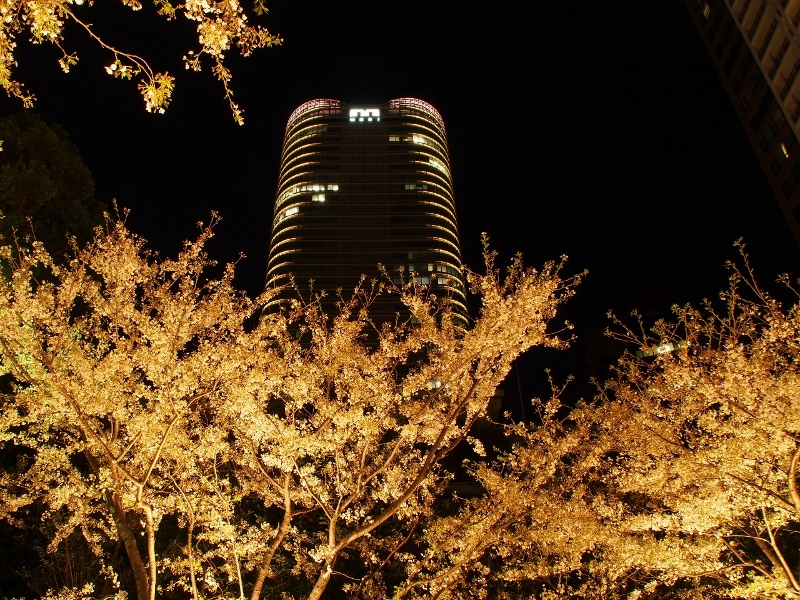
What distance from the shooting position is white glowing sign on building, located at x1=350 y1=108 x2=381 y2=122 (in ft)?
287

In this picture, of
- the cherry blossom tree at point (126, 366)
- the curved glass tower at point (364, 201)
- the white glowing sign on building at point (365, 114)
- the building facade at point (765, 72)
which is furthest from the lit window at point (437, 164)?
the cherry blossom tree at point (126, 366)

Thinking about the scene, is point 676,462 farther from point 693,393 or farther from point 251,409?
point 251,409

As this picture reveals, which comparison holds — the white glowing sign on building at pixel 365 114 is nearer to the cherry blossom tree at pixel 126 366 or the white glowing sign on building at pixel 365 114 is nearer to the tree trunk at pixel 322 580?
the cherry blossom tree at pixel 126 366

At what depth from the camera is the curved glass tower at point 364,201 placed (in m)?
75.1

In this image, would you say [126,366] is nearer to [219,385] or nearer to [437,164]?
[219,385]

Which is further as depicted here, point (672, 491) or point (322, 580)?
point (672, 491)

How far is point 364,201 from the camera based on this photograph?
80.9m

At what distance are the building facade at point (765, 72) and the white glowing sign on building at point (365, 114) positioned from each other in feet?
185

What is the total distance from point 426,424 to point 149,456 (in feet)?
14.8

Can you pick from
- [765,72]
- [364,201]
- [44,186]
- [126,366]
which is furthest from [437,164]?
[126,366]

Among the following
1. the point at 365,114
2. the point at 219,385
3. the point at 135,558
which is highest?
the point at 365,114

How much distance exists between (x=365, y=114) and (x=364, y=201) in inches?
687

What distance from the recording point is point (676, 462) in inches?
412

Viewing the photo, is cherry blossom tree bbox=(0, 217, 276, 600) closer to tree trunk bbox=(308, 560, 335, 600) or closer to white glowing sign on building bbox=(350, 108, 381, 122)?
tree trunk bbox=(308, 560, 335, 600)
